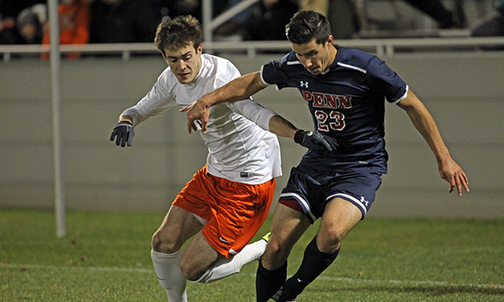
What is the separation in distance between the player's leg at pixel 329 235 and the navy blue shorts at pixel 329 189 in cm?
6


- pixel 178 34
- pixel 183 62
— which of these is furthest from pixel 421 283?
pixel 178 34

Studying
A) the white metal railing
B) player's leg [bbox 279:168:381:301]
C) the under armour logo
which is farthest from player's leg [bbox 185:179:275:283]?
the white metal railing

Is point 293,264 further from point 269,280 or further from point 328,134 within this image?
point 328,134

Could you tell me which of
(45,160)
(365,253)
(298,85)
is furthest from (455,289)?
(45,160)

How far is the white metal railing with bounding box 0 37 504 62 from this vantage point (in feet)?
28.1

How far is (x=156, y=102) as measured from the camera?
15.7ft

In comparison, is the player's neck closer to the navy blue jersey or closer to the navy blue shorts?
the navy blue jersey

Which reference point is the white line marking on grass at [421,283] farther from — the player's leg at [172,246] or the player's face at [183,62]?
the player's face at [183,62]

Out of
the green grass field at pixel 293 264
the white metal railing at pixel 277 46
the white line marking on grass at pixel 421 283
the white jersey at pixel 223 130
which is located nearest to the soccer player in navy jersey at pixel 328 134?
the white jersey at pixel 223 130

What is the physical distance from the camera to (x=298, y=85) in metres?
4.23

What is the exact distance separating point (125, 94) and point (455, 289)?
6.15m

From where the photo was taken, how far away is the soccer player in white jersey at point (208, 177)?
4438mm

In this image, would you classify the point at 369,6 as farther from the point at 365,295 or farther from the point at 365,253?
the point at 365,295

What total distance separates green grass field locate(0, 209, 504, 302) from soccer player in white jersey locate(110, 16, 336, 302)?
0.72 metres
